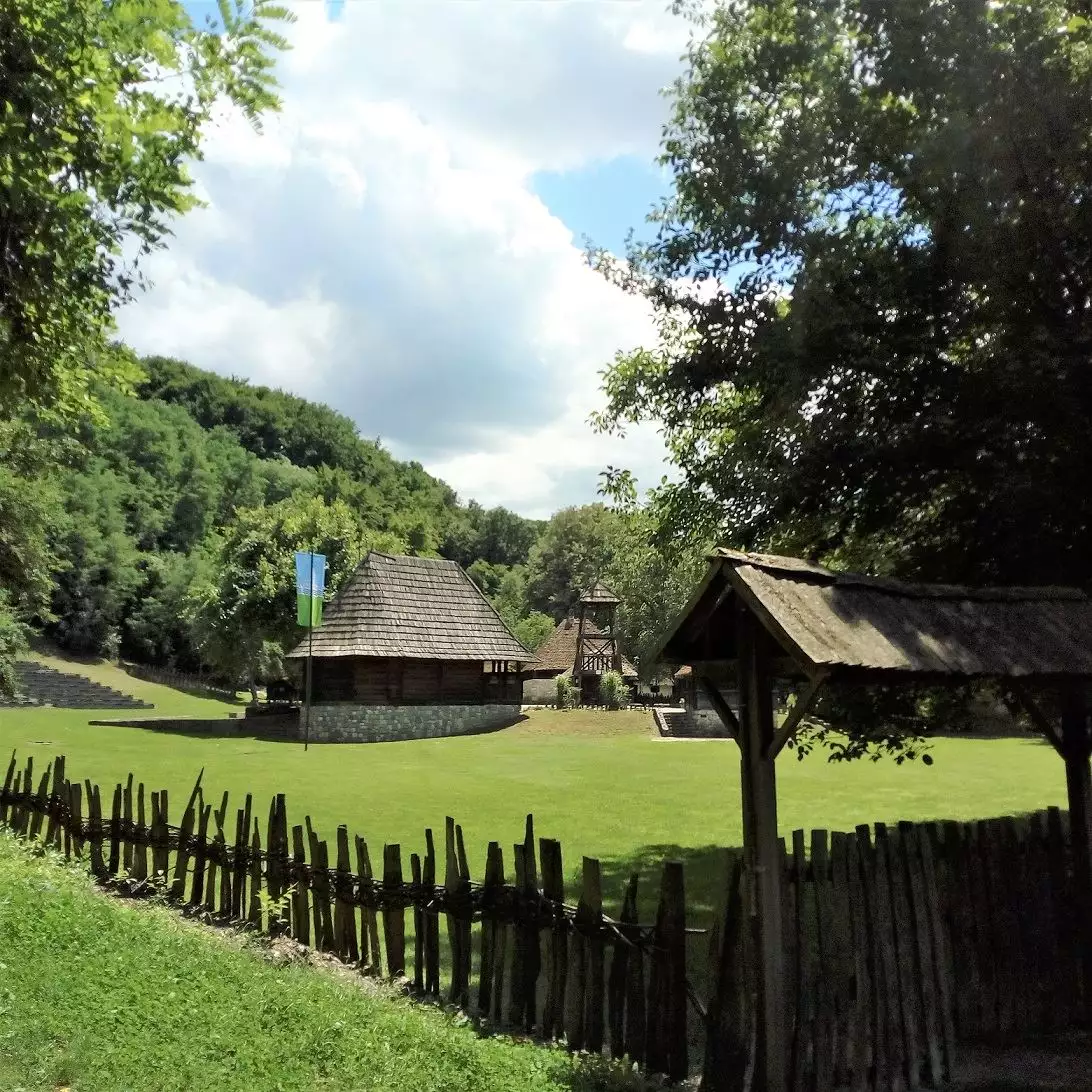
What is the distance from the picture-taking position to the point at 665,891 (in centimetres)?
542

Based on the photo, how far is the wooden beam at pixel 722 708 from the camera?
5.56m

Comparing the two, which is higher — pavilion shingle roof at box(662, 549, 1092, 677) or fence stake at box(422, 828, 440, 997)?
pavilion shingle roof at box(662, 549, 1092, 677)

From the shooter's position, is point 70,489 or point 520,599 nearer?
point 70,489

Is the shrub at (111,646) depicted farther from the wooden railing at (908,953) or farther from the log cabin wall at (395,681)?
the wooden railing at (908,953)

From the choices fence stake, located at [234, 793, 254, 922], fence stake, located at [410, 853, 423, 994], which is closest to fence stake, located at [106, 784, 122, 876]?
fence stake, located at [234, 793, 254, 922]

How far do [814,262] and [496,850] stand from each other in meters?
5.69

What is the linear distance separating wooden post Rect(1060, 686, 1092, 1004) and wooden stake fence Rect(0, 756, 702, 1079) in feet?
9.66

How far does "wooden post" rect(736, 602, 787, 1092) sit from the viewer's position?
5.05 meters

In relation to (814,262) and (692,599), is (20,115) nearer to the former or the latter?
(692,599)

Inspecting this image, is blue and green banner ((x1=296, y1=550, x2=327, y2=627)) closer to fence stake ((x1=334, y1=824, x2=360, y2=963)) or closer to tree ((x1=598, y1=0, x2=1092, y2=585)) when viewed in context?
tree ((x1=598, y1=0, x2=1092, y2=585))

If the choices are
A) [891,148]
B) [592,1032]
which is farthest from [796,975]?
[891,148]

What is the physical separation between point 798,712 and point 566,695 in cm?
3472

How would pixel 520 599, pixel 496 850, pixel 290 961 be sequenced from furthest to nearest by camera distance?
pixel 520 599
pixel 290 961
pixel 496 850

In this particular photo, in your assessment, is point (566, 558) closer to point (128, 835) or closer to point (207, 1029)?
point (128, 835)
